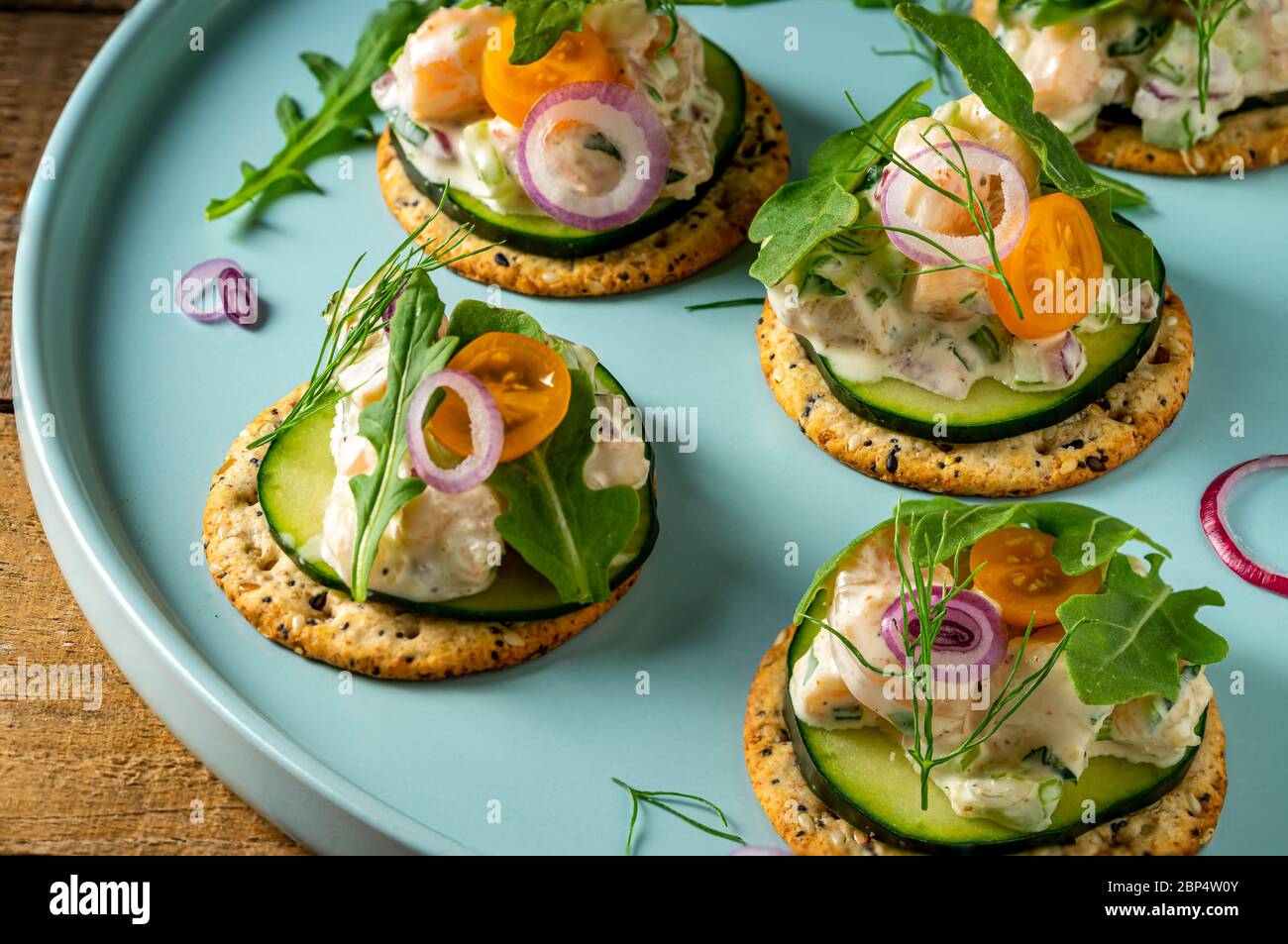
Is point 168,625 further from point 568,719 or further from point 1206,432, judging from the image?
point 1206,432

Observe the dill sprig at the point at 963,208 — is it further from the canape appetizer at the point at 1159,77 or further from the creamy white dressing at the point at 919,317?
the canape appetizer at the point at 1159,77

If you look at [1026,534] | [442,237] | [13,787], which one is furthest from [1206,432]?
[13,787]

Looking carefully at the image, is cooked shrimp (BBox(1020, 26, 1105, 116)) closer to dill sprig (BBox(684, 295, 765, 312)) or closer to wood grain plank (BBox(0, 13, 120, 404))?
dill sprig (BBox(684, 295, 765, 312))

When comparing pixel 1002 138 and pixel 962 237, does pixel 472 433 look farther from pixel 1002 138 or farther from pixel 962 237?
pixel 1002 138

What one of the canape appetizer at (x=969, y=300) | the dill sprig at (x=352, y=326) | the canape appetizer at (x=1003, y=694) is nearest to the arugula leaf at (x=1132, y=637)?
the canape appetizer at (x=1003, y=694)
